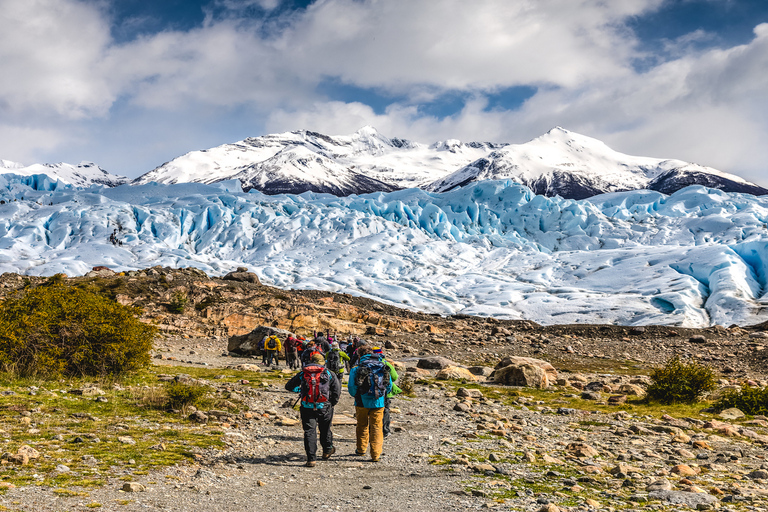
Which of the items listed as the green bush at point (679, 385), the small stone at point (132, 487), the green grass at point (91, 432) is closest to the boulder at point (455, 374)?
the green bush at point (679, 385)

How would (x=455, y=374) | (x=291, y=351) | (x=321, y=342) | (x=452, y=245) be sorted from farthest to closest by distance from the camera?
(x=452, y=245) → (x=291, y=351) → (x=455, y=374) → (x=321, y=342)

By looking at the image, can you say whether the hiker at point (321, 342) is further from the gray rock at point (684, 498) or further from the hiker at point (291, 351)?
the gray rock at point (684, 498)

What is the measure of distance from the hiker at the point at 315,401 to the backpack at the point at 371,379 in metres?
0.40

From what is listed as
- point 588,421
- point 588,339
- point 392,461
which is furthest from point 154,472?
point 588,339

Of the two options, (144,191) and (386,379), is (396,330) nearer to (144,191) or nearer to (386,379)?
(386,379)

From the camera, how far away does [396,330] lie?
120ft

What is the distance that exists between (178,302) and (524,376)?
73.2 feet

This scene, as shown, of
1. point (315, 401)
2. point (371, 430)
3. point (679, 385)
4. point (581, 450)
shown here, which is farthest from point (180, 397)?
point (679, 385)

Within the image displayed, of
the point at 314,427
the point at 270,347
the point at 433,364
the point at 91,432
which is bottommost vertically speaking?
the point at 433,364

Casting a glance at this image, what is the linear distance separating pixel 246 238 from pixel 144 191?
2571cm

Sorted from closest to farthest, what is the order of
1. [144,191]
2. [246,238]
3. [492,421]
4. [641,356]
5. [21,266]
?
[492,421]
[641,356]
[21,266]
[246,238]
[144,191]

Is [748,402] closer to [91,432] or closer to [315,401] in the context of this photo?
[315,401]

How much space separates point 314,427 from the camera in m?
8.45

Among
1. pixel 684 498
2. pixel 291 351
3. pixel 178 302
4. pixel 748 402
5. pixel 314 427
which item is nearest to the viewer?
pixel 684 498
